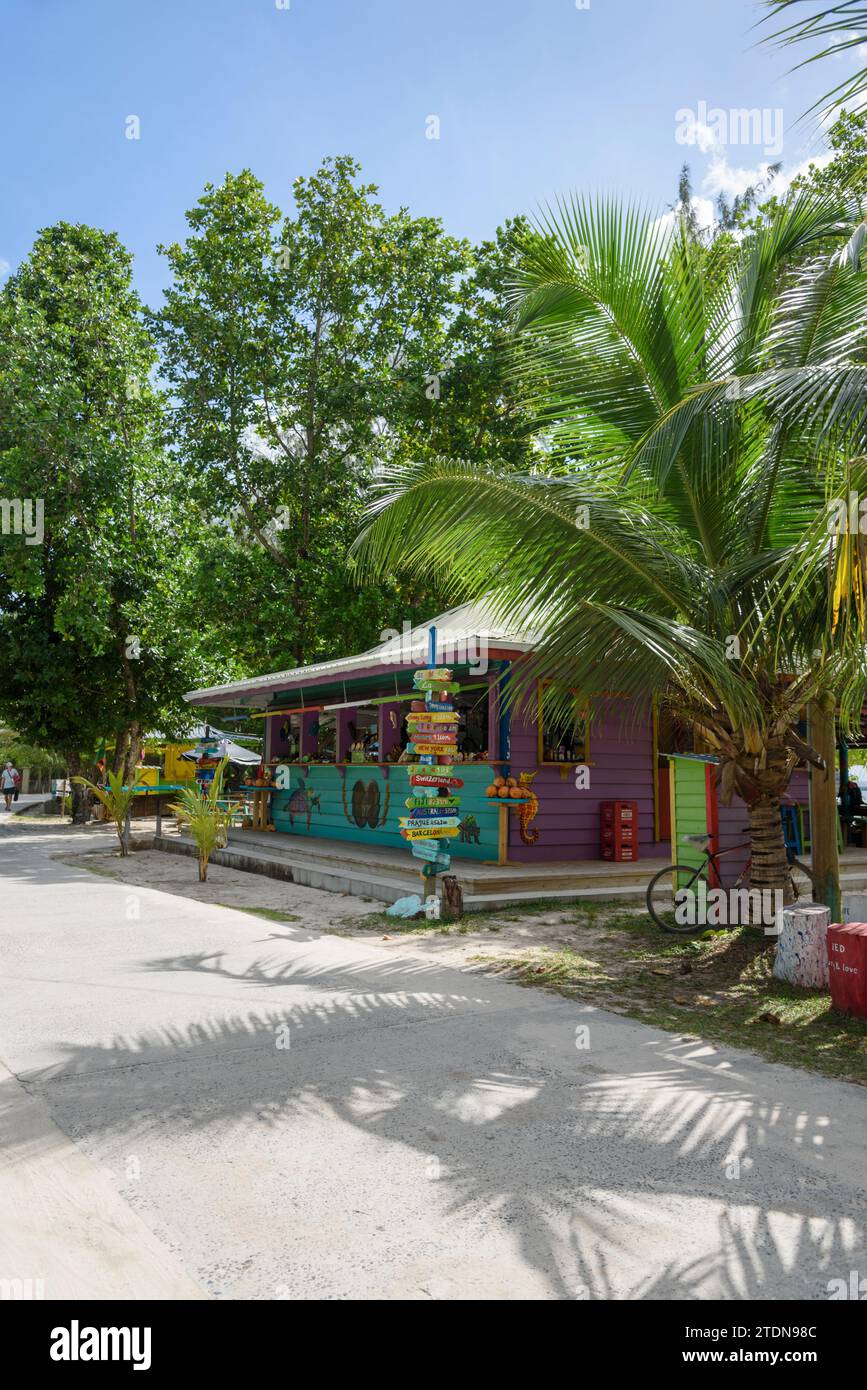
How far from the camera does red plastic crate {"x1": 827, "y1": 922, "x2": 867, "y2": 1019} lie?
557 centimetres

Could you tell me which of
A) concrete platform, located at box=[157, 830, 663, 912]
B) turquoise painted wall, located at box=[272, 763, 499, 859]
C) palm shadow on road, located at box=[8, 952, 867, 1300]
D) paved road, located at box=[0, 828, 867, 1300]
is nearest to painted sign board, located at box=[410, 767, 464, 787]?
concrete platform, located at box=[157, 830, 663, 912]

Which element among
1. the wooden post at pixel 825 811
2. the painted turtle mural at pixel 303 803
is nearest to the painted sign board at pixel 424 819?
the wooden post at pixel 825 811

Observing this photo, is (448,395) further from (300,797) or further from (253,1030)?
(253,1030)

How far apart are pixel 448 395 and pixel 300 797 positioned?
37.6 feet

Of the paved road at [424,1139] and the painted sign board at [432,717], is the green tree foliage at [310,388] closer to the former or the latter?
the painted sign board at [432,717]

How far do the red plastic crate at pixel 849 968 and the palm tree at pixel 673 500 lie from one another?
5.50 feet

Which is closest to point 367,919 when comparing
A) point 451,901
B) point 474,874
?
point 451,901

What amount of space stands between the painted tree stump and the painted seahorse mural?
216 inches

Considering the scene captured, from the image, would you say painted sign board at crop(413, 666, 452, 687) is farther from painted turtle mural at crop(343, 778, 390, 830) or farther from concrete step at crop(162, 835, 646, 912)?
painted turtle mural at crop(343, 778, 390, 830)

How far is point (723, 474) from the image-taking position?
282 inches

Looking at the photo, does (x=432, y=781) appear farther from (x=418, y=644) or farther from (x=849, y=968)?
(x=849, y=968)

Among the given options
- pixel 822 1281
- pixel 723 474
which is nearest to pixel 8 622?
pixel 723 474

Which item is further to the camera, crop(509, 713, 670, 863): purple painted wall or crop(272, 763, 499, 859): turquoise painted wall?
crop(272, 763, 499, 859): turquoise painted wall
